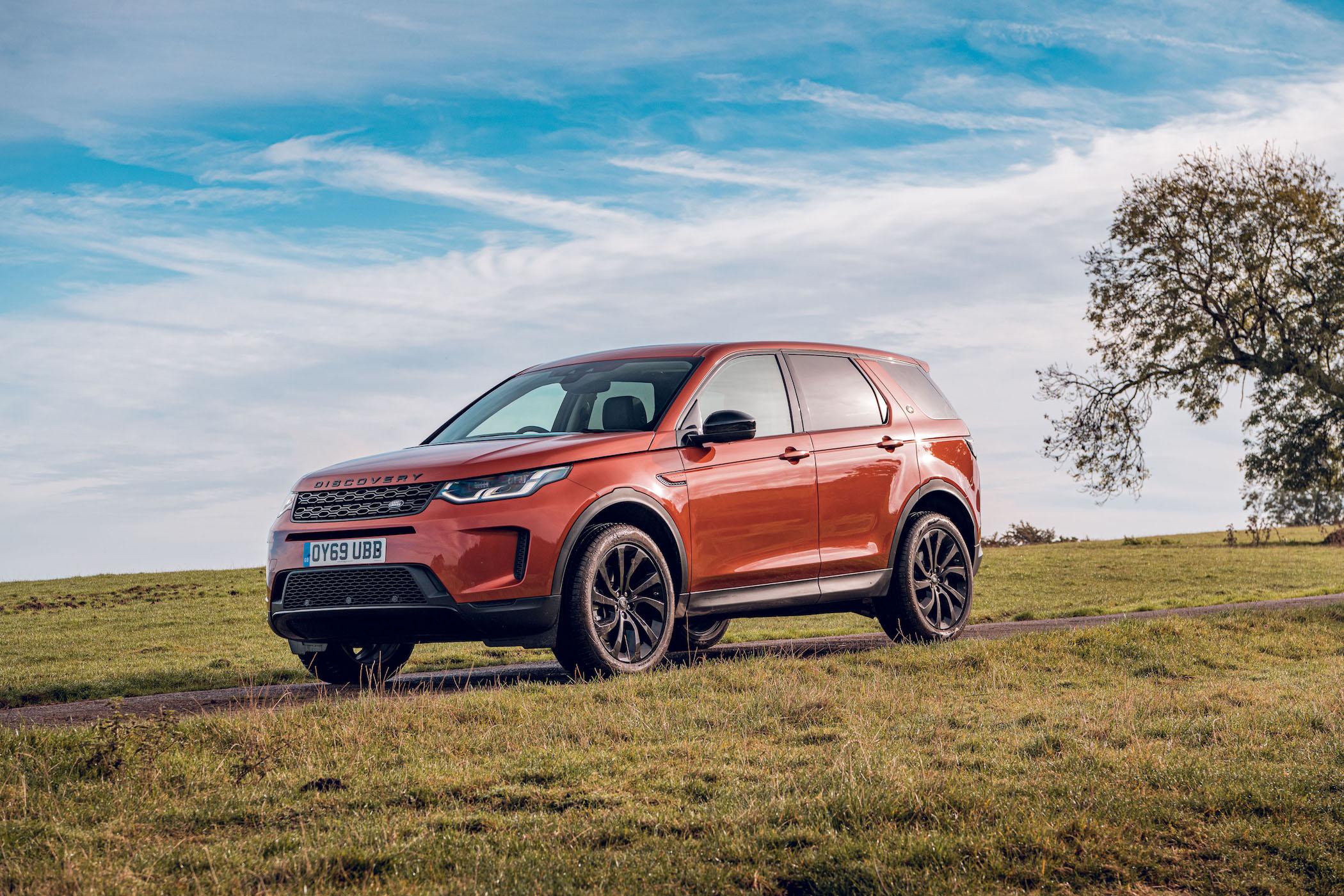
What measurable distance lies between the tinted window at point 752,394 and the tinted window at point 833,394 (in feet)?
0.75

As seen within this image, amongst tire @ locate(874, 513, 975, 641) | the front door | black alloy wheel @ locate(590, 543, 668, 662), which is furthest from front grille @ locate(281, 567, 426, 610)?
tire @ locate(874, 513, 975, 641)

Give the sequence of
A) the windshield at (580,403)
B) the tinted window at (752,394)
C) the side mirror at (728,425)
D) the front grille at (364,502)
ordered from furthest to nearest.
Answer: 1. the tinted window at (752,394)
2. the windshield at (580,403)
3. the side mirror at (728,425)
4. the front grille at (364,502)

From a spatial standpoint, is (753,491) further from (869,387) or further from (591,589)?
(869,387)

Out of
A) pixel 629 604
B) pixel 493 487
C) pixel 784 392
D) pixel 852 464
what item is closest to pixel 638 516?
pixel 629 604

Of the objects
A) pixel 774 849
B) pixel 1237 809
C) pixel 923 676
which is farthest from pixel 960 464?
pixel 774 849

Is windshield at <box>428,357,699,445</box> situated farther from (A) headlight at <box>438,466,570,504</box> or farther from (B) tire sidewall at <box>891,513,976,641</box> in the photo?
(B) tire sidewall at <box>891,513,976,641</box>

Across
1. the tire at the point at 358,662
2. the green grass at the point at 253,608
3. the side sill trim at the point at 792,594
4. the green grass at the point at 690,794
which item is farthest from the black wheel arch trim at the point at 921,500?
the tire at the point at 358,662

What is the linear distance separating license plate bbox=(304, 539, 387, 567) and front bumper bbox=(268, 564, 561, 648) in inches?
2.4

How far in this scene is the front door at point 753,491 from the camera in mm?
8844

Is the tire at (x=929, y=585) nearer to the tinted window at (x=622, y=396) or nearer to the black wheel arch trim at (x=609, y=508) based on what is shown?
the black wheel arch trim at (x=609, y=508)

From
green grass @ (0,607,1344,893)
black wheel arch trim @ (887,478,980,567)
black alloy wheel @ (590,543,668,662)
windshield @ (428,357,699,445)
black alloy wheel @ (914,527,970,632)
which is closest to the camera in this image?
green grass @ (0,607,1344,893)

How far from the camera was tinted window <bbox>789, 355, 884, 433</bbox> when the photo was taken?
998 cm

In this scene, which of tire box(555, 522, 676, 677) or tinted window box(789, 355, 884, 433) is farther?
tinted window box(789, 355, 884, 433)

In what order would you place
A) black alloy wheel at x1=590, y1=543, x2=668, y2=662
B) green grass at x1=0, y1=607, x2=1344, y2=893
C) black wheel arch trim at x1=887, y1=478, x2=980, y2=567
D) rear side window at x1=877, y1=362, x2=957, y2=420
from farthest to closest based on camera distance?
rear side window at x1=877, y1=362, x2=957, y2=420 → black wheel arch trim at x1=887, y1=478, x2=980, y2=567 → black alloy wheel at x1=590, y1=543, x2=668, y2=662 → green grass at x1=0, y1=607, x2=1344, y2=893
